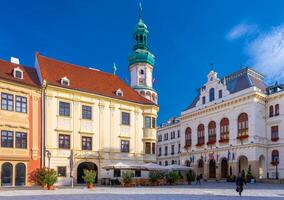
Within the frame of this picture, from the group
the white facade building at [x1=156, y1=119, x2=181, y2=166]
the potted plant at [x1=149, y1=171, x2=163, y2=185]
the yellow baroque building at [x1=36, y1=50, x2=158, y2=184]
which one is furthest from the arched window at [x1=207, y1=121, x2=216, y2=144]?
the potted plant at [x1=149, y1=171, x2=163, y2=185]

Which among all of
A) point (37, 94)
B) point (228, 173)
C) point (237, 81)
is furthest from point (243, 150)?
point (37, 94)

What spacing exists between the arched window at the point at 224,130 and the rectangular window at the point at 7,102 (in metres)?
33.6

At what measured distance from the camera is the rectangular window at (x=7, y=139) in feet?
112

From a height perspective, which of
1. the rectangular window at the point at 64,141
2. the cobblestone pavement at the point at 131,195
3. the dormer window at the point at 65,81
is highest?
the dormer window at the point at 65,81

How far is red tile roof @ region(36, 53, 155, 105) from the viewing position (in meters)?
40.2

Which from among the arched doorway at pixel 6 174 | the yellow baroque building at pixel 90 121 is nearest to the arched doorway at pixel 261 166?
the yellow baroque building at pixel 90 121

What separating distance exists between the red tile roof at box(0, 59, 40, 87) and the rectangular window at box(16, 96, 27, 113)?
1.50 m

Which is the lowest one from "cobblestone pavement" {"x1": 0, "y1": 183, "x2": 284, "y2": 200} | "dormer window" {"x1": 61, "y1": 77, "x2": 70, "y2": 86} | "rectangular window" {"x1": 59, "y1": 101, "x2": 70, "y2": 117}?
"cobblestone pavement" {"x1": 0, "y1": 183, "x2": 284, "y2": 200}

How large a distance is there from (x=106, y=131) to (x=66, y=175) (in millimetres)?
6666

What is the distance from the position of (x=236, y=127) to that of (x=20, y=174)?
32.6 m

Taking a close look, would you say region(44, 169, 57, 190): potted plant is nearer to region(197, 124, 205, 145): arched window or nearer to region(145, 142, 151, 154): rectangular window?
region(145, 142, 151, 154): rectangular window

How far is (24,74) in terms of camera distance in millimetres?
38062

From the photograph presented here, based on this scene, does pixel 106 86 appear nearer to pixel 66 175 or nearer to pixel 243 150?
pixel 66 175

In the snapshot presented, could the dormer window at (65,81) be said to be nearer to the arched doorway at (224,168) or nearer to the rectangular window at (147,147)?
the rectangular window at (147,147)
